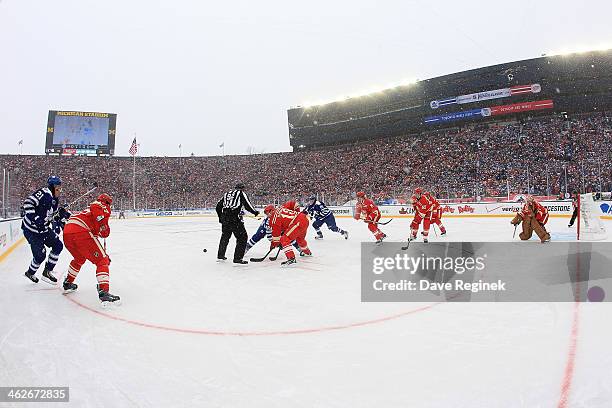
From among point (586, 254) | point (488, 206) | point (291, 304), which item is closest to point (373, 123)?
point (488, 206)

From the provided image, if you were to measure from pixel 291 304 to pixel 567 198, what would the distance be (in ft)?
61.5

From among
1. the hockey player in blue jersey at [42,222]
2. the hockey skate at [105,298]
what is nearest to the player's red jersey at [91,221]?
the hockey skate at [105,298]

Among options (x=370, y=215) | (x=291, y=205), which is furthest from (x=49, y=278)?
(x=370, y=215)

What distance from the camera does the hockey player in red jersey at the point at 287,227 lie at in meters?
6.50

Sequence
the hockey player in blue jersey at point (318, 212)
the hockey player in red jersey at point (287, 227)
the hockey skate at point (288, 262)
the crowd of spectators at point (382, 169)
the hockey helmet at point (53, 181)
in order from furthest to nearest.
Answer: the crowd of spectators at point (382, 169), the hockey player in blue jersey at point (318, 212), the hockey player in red jersey at point (287, 227), the hockey skate at point (288, 262), the hockey helmet at point (53, 181)

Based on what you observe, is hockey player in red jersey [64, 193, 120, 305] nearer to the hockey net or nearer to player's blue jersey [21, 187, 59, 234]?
player's blue jersey [21, 187, 59, 234]

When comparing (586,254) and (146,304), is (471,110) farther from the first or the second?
(146,304)

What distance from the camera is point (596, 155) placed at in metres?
24.2

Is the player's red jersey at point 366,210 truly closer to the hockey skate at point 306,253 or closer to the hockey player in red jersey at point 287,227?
the hockey skate at point 306,253

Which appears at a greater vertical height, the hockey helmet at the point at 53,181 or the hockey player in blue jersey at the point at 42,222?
the hockey helmet at the point at 53,181

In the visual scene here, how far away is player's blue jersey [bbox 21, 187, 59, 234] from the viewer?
509 cm

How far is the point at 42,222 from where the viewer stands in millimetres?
5125

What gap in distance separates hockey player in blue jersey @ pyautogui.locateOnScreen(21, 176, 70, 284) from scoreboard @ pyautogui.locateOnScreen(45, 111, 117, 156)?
117ft

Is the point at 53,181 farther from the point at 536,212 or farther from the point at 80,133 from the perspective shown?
the point at 80,133
